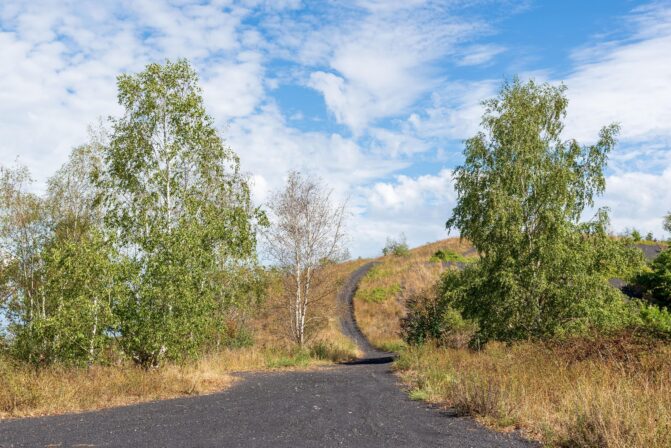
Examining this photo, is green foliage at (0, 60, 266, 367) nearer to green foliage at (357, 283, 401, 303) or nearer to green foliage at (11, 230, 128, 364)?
green foliage at (11, 230, 128, 364)

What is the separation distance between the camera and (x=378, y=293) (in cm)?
4656

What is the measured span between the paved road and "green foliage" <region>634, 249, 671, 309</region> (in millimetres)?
22802

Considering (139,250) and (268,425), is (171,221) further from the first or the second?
(268,425)

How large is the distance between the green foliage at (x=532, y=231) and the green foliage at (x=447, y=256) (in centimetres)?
2903

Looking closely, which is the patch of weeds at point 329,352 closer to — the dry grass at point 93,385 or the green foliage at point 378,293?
the dry grass at point 93,385

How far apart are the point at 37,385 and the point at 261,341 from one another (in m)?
18.4

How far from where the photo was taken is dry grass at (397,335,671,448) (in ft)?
24.4

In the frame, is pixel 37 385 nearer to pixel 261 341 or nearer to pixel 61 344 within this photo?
pixel 61 344

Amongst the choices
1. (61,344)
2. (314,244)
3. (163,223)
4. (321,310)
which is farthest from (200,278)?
(321,310)

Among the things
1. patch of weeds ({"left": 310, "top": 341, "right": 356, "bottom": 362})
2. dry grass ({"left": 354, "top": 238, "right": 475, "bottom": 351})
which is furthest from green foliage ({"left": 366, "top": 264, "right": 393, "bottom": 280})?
patch of weeds ({"left": 310, "top": 341, "right": 356, "bottom": 362})

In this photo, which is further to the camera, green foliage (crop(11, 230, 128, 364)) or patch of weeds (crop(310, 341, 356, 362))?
patch of weeds (crop(310, 341, 356, 362))

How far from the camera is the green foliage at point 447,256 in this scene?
51.1m

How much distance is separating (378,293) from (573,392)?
123ft

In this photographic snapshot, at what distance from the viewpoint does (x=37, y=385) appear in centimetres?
1308
